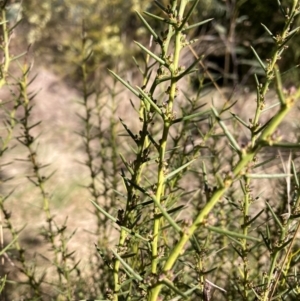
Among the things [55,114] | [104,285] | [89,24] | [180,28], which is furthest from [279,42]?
[89,24]

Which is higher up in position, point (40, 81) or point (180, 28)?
point (40, 81)

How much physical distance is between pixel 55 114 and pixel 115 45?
952 millimetres

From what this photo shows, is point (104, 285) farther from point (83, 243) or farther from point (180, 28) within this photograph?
point (83, 243)

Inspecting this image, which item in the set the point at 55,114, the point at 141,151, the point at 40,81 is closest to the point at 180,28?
the point at 141,151

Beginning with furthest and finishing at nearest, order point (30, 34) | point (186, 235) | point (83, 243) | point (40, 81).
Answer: point (30, 34) → point (40, 81) → point (83, 243) → point (186, 235)

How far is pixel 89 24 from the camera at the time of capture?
4711 mm

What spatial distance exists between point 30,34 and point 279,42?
443 centimetres

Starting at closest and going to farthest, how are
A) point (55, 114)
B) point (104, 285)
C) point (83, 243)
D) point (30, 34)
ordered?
point (104, 285) → point (83, 243) → point (55, 114) → point (30, 34)

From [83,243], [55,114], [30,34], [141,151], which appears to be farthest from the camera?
[30,34]

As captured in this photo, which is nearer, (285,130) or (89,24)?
(285,130)

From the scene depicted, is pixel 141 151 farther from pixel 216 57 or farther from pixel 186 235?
pixel 216 57

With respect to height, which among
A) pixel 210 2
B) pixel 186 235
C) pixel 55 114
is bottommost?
pixel 186 235

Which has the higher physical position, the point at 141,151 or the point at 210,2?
the point at 210,2

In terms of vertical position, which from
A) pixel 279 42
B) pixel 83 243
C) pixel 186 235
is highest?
pixel 83 243
